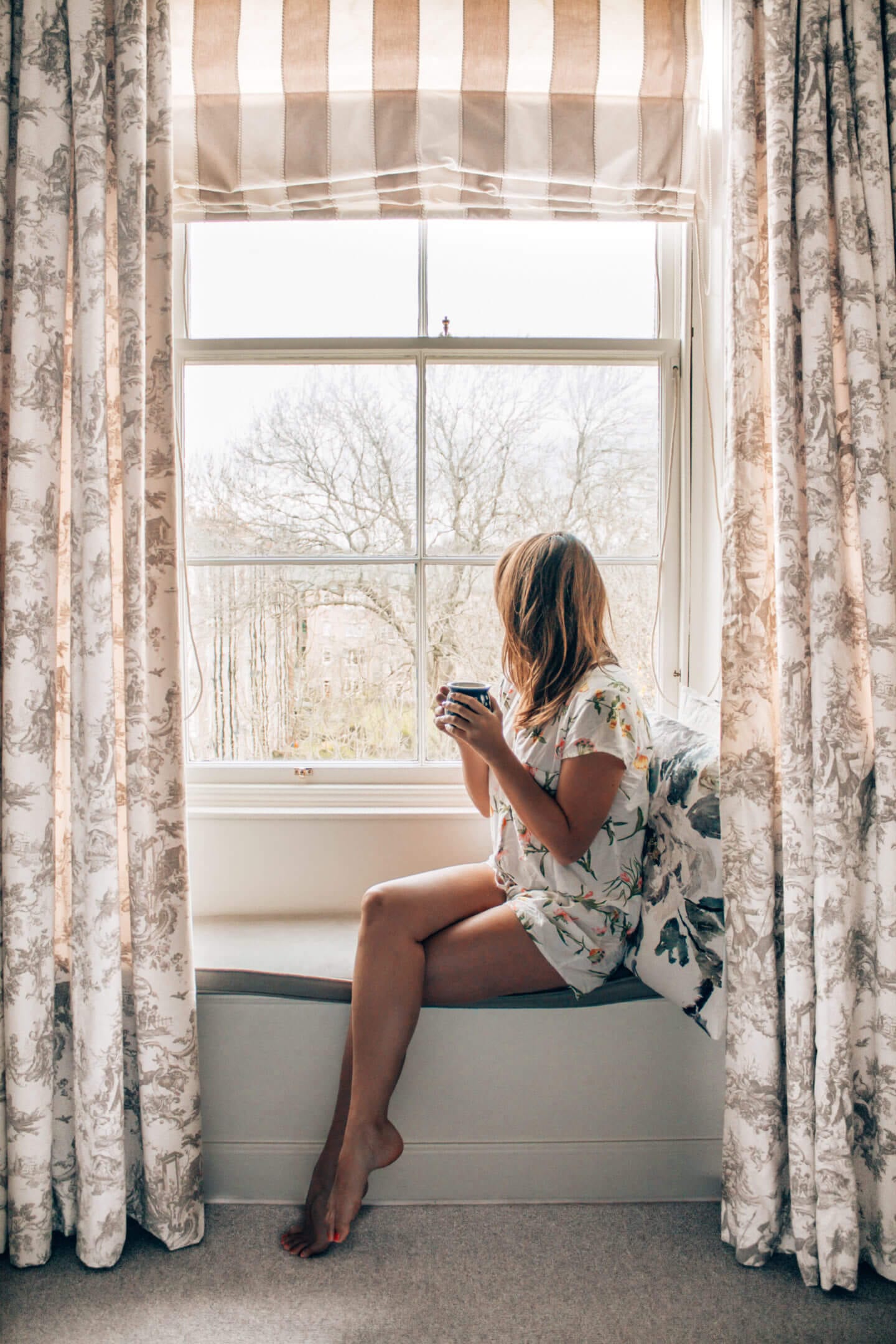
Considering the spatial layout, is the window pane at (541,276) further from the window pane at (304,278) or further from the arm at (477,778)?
the arm at (477,778)

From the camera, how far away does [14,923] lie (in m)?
1.51

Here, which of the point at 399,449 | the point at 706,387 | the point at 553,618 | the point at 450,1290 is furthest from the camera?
the point at 399,449

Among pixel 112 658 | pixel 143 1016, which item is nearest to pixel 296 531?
pixel 112 658

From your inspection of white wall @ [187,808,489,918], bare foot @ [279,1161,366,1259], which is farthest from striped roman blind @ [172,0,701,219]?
bare foot @ [279,1161,366,1259]

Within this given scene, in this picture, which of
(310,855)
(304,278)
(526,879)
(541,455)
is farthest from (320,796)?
(304,278)

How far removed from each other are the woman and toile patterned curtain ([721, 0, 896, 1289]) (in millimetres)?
212

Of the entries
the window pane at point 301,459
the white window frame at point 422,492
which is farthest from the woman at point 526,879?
the window pane at point 301,459

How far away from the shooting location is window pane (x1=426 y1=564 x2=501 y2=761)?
211 cm

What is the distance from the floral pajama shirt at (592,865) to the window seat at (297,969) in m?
0.05

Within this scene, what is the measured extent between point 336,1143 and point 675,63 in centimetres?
232

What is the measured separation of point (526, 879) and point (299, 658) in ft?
2.66

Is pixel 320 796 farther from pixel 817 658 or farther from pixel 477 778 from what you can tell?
pixel 817 658

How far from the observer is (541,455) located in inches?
82.8

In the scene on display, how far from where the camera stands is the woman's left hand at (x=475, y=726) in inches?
61.2
